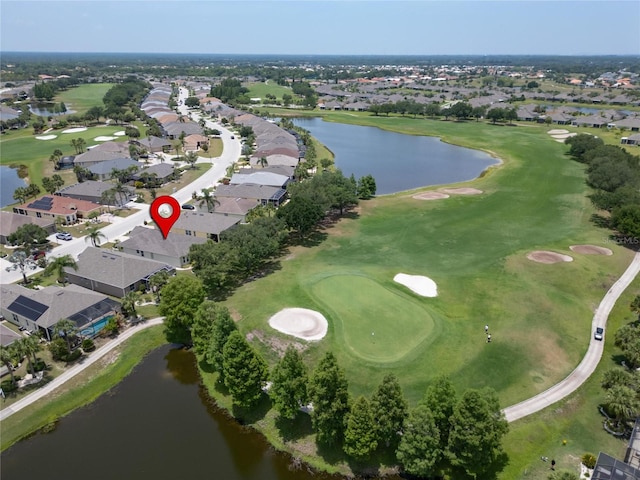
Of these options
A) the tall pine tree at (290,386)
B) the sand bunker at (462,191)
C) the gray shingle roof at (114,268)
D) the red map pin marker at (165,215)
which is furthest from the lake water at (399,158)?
the tall pine tree at (290,386)

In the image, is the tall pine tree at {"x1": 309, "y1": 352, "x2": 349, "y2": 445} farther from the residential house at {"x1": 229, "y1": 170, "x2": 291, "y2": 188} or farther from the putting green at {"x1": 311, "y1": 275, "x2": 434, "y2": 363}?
the residential house at {"x1": 229, "y1": 170, "x2": 291, "y2": 188}

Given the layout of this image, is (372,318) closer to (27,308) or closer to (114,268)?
(114,268)

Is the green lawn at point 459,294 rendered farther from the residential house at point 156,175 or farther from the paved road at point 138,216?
the residential house at point 156,175

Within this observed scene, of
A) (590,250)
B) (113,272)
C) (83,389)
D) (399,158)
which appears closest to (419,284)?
(590,250)

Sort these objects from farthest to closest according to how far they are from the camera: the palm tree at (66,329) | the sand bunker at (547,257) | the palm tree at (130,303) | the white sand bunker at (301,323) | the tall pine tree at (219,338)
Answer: the sand bunker at (547,257) < the palm tree at (130,303) < the white sand bunker at (301,323) < the palm tree at (66,329) < the tall pine tree at (219,338)

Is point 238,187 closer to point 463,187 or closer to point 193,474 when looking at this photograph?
point 463,187

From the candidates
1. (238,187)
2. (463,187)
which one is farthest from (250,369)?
(463,187)

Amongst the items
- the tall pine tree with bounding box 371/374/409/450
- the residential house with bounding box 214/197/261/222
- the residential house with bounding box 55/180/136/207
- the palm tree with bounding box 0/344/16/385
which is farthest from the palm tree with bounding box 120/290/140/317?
the residential house with bounding box 55/180/136/207

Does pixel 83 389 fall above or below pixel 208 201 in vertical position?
below
